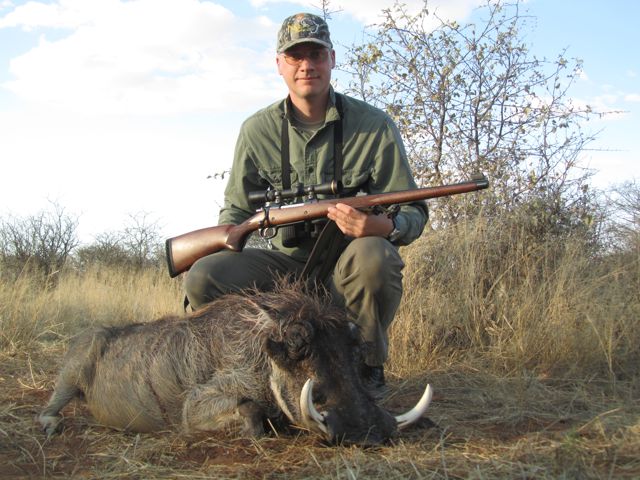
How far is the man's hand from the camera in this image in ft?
12.6

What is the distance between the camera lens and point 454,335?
535 cm

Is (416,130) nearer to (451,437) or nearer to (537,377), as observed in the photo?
(537,377)

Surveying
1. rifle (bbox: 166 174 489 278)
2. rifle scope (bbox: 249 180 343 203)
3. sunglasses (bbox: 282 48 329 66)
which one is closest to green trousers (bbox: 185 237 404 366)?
rifle (bbox: 166 174 489 278)

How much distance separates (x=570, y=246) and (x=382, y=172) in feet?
7.58

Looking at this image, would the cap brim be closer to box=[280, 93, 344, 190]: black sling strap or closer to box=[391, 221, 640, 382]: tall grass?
box=[280, 93, 344, 190]: black sling strap

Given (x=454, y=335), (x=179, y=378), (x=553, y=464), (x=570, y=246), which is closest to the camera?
(x=553, y=464)

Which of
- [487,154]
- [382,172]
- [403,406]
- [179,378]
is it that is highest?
[487,154]

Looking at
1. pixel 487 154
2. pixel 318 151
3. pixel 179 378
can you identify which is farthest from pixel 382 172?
pixel 487 154

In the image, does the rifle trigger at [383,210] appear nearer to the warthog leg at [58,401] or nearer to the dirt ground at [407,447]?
the dirt ground at [407,447]

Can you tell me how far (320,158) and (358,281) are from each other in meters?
0.96

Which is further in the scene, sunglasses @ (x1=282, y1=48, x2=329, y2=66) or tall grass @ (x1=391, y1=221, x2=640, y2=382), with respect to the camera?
tall grass @ (x1=391, y1=221, x2=640, y2=382)

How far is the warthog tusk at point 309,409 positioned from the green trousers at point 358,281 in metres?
0.94

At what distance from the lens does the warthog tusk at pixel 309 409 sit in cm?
277

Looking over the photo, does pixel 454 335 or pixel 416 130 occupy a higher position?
pixel 416 130
